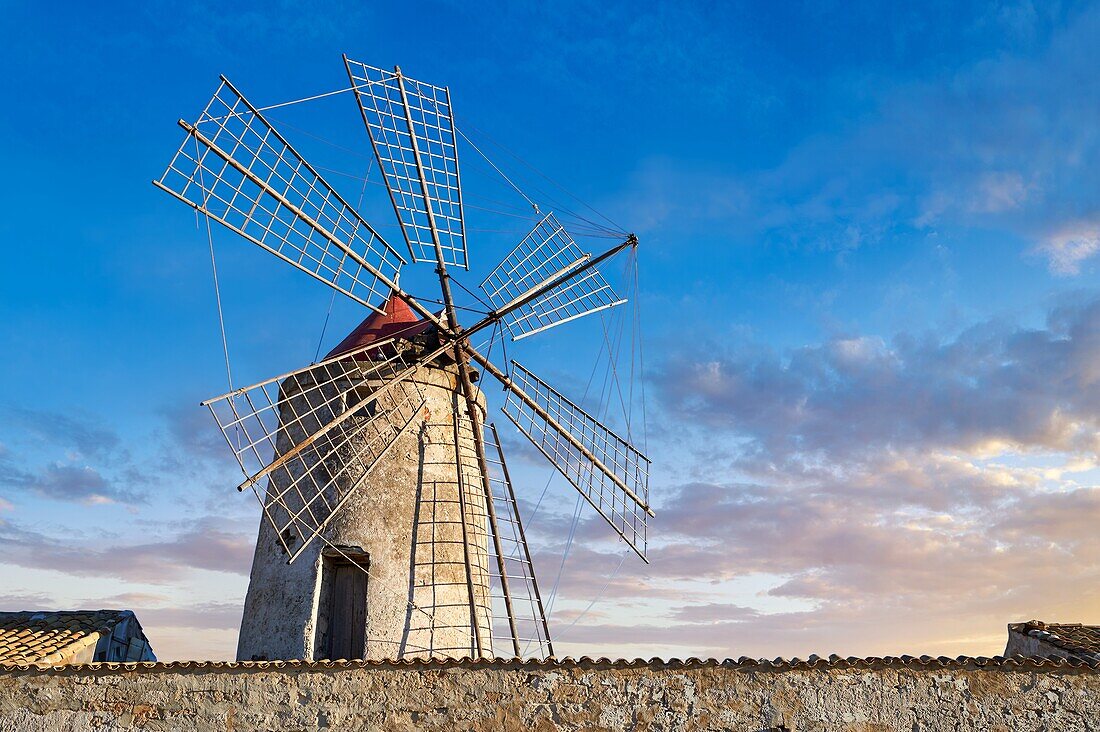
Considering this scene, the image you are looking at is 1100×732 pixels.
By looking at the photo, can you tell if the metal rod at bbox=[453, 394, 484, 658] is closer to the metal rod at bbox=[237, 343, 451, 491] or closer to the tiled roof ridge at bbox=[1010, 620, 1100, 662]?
the metal rod at bbox=[237, 343, 451, 491]

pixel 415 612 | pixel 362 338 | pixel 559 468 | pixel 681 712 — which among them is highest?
pixel 362 338

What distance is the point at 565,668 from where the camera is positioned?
671 centimetres

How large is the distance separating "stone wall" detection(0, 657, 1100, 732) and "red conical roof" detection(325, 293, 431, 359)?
14.6 feet

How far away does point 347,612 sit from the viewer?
948 centimetres

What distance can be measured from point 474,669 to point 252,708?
1.58 m

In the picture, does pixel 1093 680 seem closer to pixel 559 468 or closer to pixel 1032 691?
pixel 1032 691

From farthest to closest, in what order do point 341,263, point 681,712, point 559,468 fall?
1. point 559,468
2. point 341,263
3. point 681,712

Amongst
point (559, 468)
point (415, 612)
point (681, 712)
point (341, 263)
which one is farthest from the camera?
point (559, 468)

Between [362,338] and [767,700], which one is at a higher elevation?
[362,338]

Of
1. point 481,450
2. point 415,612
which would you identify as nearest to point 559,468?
point 481,450

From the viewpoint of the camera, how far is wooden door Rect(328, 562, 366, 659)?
930cm

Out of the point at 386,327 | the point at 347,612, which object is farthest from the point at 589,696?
the point at 386,327

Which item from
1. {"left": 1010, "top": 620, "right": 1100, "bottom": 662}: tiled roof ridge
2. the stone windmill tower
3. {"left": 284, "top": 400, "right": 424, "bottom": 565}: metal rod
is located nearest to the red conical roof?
the stone windmill tower

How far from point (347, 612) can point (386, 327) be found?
10.4 feet
